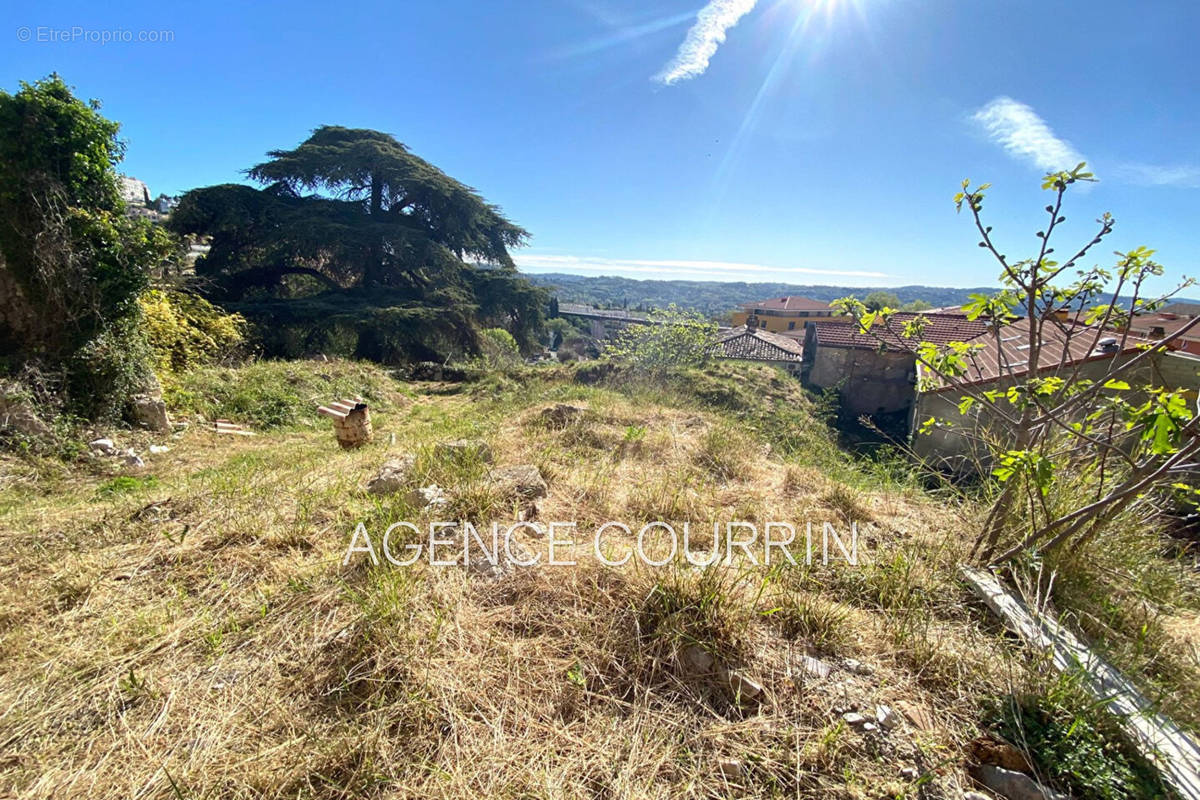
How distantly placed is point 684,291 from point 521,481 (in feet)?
441

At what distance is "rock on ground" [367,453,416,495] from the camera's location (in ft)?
10.5

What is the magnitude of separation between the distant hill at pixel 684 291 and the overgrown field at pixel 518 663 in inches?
4020

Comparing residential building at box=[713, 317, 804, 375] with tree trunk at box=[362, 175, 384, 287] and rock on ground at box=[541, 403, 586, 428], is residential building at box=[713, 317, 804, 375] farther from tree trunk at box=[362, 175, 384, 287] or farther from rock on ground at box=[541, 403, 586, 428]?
rock on ground at box=[541, 403, 586, 428]

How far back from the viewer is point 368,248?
17.0 meters

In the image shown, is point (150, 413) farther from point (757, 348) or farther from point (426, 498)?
point (757, 348)

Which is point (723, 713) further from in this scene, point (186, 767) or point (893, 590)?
point (186, 767)

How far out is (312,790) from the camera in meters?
1.31

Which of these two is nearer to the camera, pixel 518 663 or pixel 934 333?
pixel 518 663

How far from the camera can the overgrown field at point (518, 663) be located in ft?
4.45

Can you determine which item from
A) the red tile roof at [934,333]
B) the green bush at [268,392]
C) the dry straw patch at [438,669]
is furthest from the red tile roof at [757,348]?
the dry straw patch at [438,669]

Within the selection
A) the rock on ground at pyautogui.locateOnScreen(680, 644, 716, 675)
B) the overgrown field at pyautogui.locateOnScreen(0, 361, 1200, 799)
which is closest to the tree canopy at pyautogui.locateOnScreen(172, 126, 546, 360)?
the overgrown field at pyautogui.locateOnScreen(0, 361, 1200, 799)

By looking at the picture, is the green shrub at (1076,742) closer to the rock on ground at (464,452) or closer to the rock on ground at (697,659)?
the rock on ground at (697,659)

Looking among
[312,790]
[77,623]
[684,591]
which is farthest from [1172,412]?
[77,623]

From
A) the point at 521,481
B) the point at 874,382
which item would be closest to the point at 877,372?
the point at 874,382
